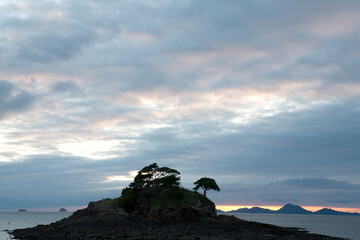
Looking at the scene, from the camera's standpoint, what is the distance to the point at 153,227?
75438 mm

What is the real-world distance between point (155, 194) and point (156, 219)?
7.87 m

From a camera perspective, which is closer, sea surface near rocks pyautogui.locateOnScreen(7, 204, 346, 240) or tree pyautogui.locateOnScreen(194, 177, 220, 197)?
sea surface near rocks pyautogui.locateOnScreen(7, 204, 346, 240)

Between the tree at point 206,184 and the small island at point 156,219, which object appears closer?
the small island at point 156,219

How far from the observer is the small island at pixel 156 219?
233ft

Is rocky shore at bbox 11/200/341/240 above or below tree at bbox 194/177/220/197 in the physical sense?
below

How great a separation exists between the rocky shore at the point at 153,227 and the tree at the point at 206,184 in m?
7.70

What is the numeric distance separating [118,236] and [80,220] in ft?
58.5

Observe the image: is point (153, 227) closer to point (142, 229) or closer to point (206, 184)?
point (142, 229)

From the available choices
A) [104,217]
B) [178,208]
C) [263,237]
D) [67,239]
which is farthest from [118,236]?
[263,237]

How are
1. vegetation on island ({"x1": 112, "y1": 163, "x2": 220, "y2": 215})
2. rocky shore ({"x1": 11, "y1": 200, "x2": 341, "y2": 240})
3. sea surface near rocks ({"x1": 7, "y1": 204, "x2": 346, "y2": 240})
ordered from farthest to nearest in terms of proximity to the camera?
vegetation on island ({"x1": 112, "y1": 163, "x2": 220, "y2": 215}) → rocky shore ({"x1": 11, "y1": 200, "x2": 341, "y2": 240}) → sea surface near rocks ({"x1": 7, "y1": 204, "x2": 346, "y2": 240})

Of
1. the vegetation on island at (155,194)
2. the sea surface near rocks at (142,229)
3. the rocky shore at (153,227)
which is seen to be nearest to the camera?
the sea surface near rocks at (142,229)

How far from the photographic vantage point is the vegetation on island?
85.9 metres

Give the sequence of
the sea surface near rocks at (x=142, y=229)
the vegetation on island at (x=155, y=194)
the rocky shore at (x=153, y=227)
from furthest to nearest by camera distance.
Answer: the vegetation on island at (x=155, y=194) → the rocky shore at (x=153, y=227) → the sea surface near rocks at (x=142, y=229)

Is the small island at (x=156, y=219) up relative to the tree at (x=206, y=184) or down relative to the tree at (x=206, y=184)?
down
